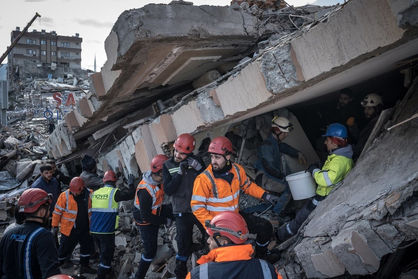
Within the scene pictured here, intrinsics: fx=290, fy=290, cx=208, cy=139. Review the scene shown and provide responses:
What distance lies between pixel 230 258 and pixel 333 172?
1858 mm

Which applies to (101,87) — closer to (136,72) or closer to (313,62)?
(136,72)

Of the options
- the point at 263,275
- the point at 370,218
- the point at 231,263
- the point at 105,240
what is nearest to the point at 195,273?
the point at 231,263

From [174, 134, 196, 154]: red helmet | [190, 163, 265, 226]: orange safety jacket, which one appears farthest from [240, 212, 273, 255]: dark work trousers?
[174, 134, 196, 154]: red helmet

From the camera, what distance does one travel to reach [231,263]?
6.08ft

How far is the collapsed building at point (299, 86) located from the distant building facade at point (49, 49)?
4298 centimetres

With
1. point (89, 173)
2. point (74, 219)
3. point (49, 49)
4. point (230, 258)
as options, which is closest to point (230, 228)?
point (230, 258)

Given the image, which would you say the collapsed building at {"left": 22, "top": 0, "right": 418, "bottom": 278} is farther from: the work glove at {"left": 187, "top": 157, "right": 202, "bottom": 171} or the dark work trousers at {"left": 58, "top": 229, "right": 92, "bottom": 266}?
the dark work trousers at {"left": 58, "top": 229, "right": 92, "bottom": 266}

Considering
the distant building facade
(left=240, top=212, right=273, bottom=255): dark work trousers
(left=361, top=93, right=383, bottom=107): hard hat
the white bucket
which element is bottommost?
(left=240, top=212, right=273, bottom=255): dark work trousers

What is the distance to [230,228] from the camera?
2055 mm

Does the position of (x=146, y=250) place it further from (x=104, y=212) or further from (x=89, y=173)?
(x=89, y=173)

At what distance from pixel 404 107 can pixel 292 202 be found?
7.13 feet

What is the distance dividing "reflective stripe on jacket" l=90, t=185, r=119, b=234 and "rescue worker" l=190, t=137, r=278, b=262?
198cm

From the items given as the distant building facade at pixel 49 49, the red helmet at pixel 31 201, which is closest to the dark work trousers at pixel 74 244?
the red helmet at pixel 31 201

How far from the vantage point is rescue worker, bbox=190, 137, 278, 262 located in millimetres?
3188
